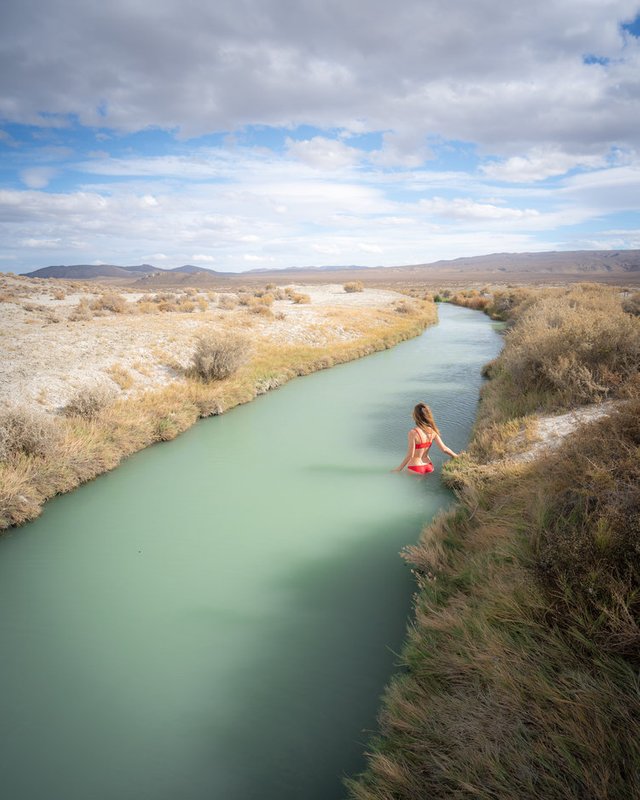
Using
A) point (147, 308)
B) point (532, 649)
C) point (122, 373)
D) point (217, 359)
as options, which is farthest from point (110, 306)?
point (532, 649)

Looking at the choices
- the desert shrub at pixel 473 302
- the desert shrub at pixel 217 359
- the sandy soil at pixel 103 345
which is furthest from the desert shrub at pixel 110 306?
the desert shrub at pixel 473 302

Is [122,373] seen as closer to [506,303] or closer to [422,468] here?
[422,468]

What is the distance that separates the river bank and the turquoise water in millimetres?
693

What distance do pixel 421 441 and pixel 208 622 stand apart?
4.82 m

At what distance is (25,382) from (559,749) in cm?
1296

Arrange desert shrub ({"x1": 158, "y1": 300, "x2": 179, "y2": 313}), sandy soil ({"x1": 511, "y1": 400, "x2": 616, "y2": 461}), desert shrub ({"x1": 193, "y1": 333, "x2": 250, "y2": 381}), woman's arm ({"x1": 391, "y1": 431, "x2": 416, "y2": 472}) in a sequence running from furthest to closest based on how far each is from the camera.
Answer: desert shrub ({"x1": 158, "y1": 300, "x2": 179, "y2": 313}), desert shrub ({"x1": 193, "y1": 333, "x2": 250, "y2": 381}), woman's arm ({"x1": 391, "y1": 431, "x2": 416, "y2": 472}), sandy soil ({"x1": 511, "y1": 400, "x2": 616, "y2": 461})

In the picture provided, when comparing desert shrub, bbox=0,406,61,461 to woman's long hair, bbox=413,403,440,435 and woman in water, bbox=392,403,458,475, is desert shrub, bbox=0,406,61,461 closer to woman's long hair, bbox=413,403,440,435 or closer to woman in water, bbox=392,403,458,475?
woman in water, bbox=392,403,458,475

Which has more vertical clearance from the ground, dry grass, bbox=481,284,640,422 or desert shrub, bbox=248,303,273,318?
desert shrub, bbox=248,303,273,318

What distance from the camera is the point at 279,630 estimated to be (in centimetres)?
524

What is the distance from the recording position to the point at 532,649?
337cm

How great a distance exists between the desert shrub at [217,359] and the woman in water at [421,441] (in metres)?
7.81

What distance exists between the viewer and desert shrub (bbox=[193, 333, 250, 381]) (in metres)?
14.6

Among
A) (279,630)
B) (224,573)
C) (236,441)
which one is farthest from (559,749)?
(236,441)

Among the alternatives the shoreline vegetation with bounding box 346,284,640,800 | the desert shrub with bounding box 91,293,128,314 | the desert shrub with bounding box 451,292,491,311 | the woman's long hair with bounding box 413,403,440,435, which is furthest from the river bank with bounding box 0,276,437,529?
the desert shrub with bounding box 451,292,491,311
